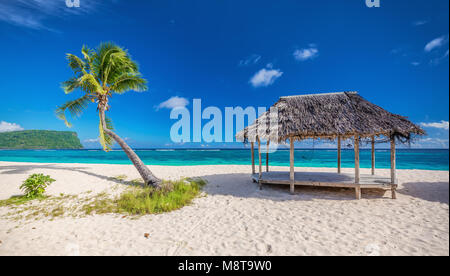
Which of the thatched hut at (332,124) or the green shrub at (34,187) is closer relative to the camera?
the thatched hut at (332,124)

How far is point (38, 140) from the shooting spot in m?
70.8

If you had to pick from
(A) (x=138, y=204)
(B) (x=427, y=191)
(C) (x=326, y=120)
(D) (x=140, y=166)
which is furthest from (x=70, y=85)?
(B) (x=427, y=191)

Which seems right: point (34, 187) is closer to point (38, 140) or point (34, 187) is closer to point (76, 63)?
point (76, 63)

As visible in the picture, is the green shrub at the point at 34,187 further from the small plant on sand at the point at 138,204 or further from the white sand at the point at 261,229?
the small plant on sand at the point at 138,204

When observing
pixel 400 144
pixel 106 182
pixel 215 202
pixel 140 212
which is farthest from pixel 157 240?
pixel 400 144

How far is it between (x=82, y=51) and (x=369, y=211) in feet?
40.4

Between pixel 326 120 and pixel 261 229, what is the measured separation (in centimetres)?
450

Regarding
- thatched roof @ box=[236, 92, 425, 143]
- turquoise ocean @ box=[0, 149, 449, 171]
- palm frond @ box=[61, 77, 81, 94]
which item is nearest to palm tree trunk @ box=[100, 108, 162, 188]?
palm frond @ box=[61, 77, 81, 94]

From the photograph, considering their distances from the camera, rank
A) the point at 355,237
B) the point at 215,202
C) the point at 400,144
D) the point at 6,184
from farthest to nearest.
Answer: the point at 6,184 < the point at 400,144 < the point at 215,202 < the point at 355,237

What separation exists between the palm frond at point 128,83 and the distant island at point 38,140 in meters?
90.4

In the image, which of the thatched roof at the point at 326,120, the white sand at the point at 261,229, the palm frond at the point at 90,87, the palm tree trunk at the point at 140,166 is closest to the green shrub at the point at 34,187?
the white sand at the point at 261,229

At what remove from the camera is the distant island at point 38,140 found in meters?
65.1
